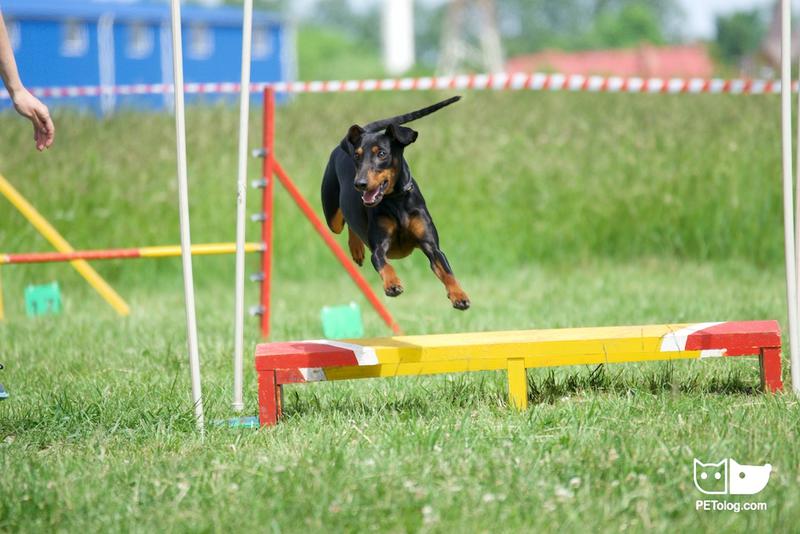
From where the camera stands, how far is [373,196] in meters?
3.43

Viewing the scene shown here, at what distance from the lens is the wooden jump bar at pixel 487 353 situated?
3.86 meters

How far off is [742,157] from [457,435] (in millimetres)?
7033

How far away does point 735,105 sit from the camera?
11.9 meters

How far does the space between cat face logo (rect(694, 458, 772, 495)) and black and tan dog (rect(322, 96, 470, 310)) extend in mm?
900

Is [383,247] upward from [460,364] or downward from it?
upward

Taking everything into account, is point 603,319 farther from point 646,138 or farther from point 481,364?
point 646,138

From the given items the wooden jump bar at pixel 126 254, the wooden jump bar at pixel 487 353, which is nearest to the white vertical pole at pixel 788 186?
the wooden jump bar at pixel 487 353

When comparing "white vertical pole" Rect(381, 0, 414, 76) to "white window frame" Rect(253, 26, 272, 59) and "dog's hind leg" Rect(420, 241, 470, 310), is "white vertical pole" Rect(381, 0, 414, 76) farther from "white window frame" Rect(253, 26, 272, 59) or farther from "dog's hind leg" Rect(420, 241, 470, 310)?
"dog's hind leg" Rect(420, 241, 470, 310)

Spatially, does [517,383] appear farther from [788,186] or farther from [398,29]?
[398,29]

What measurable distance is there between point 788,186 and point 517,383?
1231 millimetres

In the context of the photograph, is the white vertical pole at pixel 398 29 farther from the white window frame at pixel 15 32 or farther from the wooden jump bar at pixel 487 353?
the wooden jump bar at pixel 487 353

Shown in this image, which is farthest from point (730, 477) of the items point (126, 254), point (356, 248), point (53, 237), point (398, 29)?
point (398, 29)

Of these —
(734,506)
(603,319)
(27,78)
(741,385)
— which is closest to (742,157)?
(603,319)

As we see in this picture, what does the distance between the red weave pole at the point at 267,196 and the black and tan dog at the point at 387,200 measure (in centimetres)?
252
